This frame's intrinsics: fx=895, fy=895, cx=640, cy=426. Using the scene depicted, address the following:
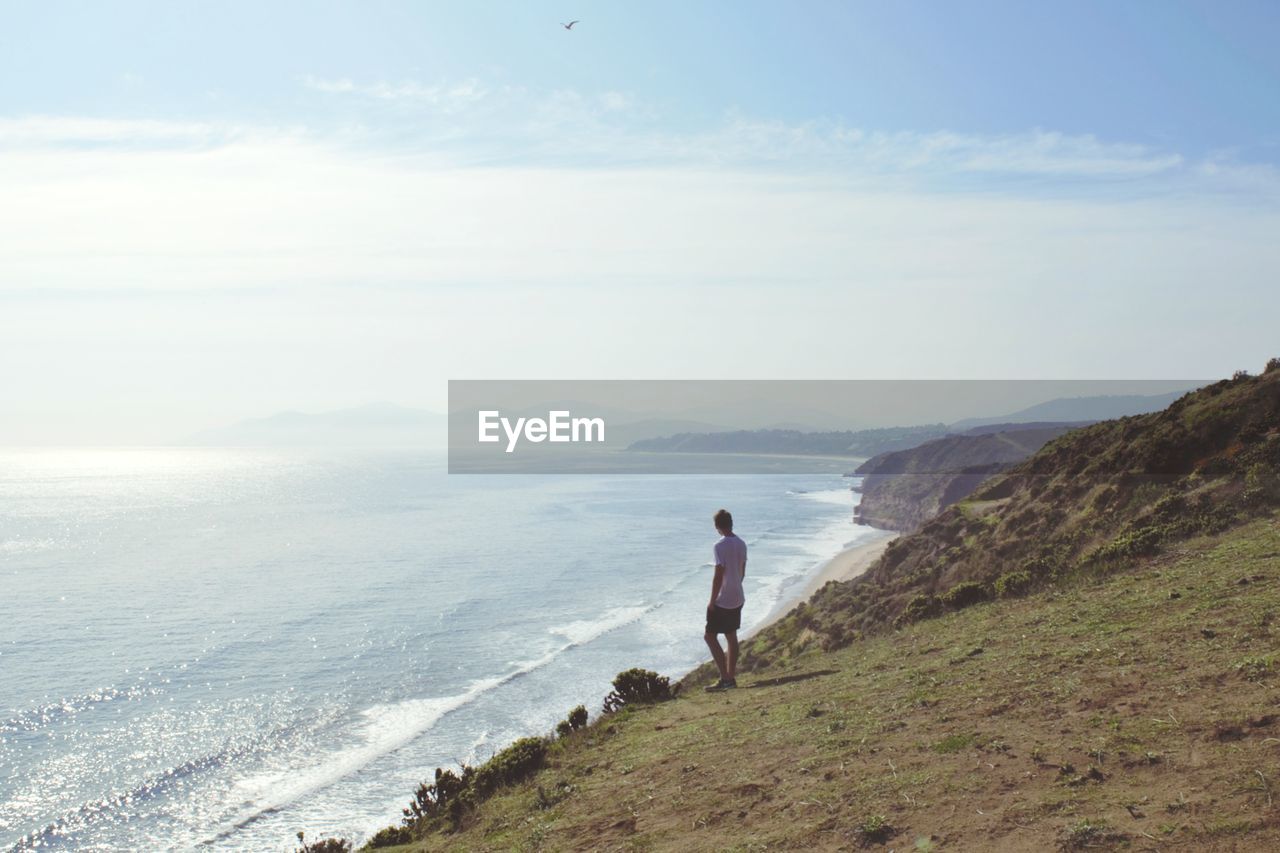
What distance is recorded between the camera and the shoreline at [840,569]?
45438mm

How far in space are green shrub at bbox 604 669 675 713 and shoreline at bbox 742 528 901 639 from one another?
27.3 metres

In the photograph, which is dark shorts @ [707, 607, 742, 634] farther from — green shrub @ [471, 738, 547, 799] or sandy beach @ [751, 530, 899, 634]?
sandy beach @ [751, 530, 899, 634]

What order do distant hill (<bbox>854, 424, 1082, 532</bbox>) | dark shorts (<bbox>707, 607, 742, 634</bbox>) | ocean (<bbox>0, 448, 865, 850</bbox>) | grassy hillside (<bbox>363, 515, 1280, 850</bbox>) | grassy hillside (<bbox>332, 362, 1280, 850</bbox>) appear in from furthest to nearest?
distant hill (<bbox>854, 424, 1082, 532</bbox>)
ocean (<bbox>0, 448, 865, 850</bbox>)
dark shorts (<bbox>707, 607, 742, 634</bbox>)
grassy hillside (<bbox>332, 362, 1280, 850</bbox>)
grassy hillside (<bbox>363, 515, 1280, 850</bbox>)

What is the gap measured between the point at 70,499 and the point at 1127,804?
170 metres

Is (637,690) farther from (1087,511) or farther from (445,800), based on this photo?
(1087,511)

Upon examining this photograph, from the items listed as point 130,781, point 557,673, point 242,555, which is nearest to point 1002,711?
point 130,781

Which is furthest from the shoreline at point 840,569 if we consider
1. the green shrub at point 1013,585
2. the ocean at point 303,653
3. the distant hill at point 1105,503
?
the green shrub at point 1013,585

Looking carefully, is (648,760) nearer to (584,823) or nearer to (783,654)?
(584,823)

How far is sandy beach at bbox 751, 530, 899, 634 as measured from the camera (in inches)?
1826

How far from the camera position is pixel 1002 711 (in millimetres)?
8344

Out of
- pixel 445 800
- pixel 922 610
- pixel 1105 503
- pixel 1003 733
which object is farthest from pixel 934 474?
pixel 1003 733

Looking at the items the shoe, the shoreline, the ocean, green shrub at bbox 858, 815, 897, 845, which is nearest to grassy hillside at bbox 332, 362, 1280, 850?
green shrub at bbox 858, 815, 897, 845

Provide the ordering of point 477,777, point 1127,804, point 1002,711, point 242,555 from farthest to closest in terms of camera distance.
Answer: point 242,555
point 477,777
point 1002,711
point 1127,804

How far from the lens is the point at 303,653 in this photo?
37.7 m
